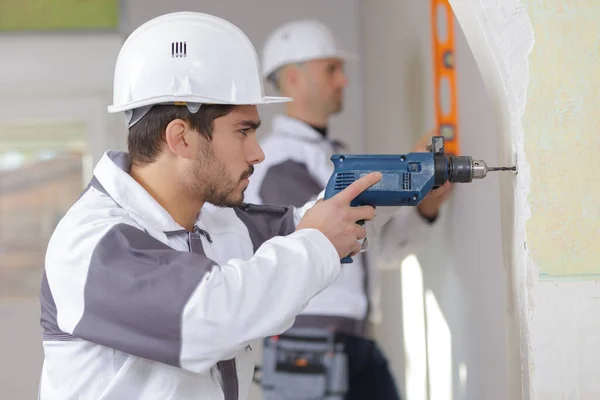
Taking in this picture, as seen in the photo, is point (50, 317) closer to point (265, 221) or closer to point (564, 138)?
point (265, 221)

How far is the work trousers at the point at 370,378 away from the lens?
2.55 m

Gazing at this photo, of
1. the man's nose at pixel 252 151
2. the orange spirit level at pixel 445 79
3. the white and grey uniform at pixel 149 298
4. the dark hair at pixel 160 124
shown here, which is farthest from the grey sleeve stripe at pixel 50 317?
the orange spirit level at pixel 445 79

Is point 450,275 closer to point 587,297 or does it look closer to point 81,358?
point 587,297

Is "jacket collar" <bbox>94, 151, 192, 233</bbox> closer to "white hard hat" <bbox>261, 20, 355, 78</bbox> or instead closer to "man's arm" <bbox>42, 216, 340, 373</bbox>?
"man's arm" <bbox>42, 216, 340, 373</bbox>

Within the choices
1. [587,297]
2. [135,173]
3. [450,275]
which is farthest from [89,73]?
[587,297]

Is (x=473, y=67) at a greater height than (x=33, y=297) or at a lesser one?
greater

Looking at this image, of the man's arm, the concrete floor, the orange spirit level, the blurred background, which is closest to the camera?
the man's arm

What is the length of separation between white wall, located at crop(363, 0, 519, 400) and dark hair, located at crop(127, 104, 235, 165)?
547mm

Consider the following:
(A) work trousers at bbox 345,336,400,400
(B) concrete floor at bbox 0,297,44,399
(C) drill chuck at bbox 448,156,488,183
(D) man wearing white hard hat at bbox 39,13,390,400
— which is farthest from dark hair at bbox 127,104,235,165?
(B) concrete floor at bbox 0,297,44,399

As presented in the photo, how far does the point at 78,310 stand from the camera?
1.25 metres

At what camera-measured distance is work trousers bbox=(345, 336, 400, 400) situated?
100 inches

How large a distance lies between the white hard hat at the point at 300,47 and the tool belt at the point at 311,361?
919 mm

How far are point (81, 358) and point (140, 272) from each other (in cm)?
23

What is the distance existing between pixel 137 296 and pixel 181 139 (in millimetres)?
344
